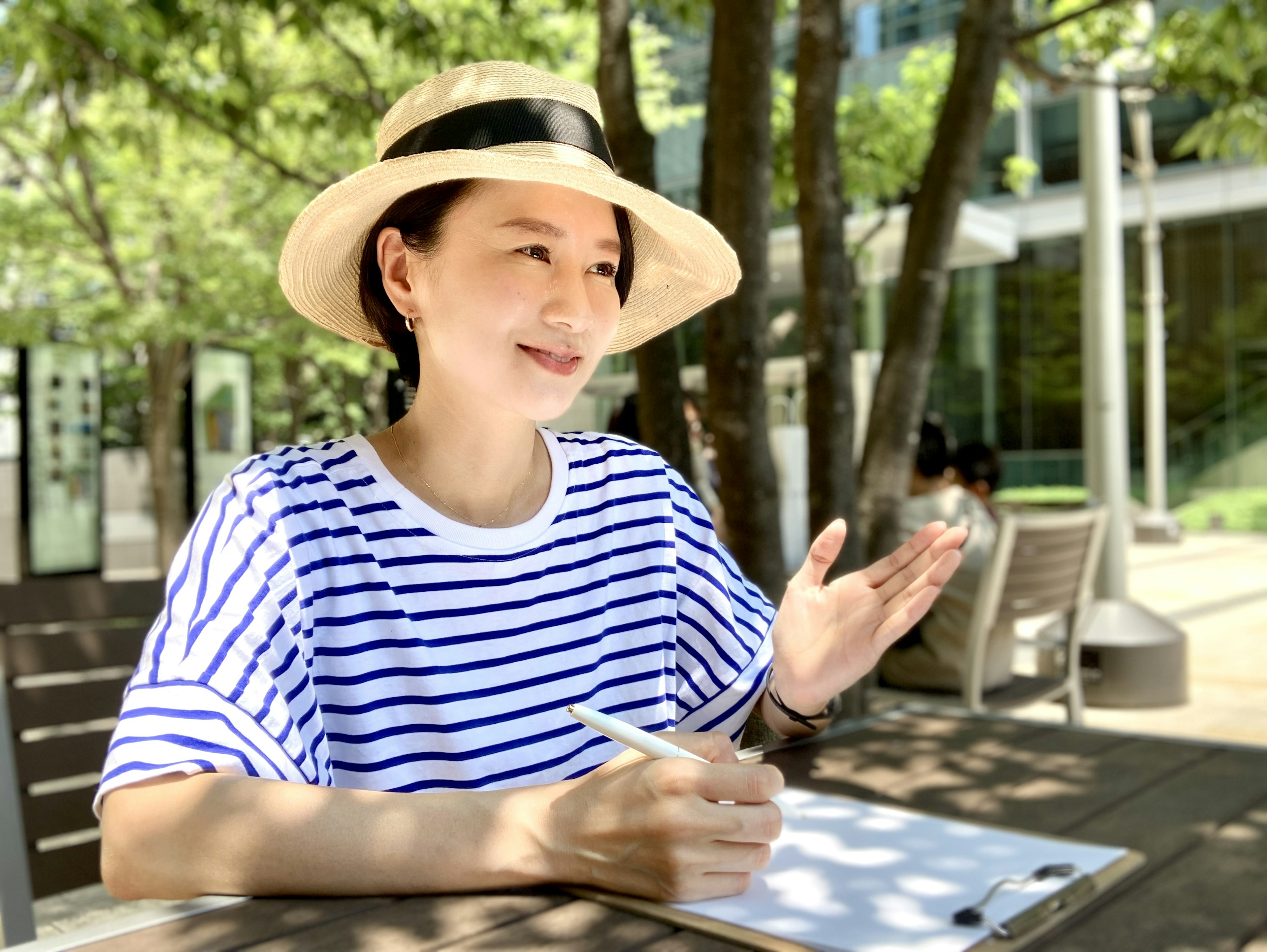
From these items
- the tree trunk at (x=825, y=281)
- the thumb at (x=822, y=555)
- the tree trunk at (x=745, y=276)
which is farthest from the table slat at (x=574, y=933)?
the tree trunk at (x=825, y=281)

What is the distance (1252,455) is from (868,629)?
19387 mm

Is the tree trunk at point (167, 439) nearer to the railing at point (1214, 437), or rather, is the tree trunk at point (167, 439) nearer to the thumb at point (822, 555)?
the thumb at point (822, 555)

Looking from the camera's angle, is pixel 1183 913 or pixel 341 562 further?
pixel 341 562

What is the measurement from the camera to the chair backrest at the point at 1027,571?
4199mm

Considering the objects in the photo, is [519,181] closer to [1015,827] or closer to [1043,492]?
[1015,827]

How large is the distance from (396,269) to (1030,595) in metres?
3.26

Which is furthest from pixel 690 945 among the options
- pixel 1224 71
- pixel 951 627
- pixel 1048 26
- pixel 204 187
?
pixel 204 187

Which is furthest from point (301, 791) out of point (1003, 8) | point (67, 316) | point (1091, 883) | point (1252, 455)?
point (1252, 455)

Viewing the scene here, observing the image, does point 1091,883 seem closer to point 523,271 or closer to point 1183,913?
point 1183,913

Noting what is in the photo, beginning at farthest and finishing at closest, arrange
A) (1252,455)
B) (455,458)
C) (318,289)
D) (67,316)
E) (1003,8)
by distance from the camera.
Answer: (1252,455) → (67,316) → (1003,8) → (318,289) → (455,458)

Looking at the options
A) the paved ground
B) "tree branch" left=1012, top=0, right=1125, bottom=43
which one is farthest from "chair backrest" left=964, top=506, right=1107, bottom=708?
"tree branch" left=1012, top=0, right=1125, bottom=43

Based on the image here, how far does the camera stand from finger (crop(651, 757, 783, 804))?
1223 millimetres

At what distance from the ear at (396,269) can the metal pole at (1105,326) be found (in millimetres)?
5270

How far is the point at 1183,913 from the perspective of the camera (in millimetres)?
1290
